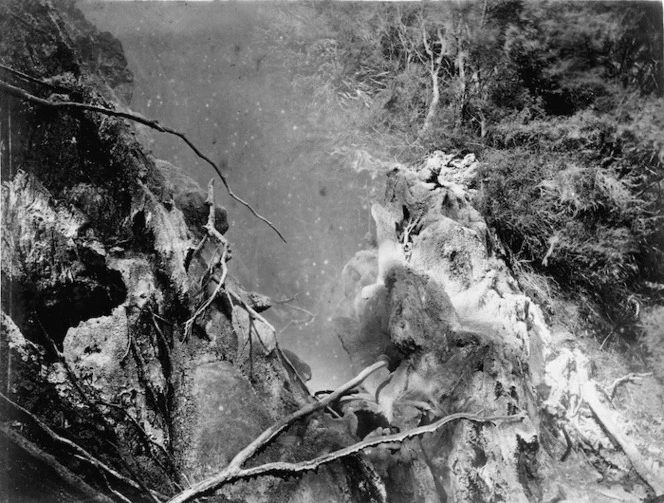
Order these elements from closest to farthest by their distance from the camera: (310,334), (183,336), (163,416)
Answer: (163,416) → (183,336) → (310,334)

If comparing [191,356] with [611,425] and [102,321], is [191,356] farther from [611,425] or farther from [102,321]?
[611,425]

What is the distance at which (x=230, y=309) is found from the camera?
284cm

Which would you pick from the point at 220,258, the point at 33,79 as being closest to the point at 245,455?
the point at 220,258

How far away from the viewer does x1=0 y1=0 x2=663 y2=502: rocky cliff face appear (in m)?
2.17

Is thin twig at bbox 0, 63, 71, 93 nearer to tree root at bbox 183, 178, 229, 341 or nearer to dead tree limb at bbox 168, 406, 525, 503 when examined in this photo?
tree root at bbox 183, 178, 229, 341

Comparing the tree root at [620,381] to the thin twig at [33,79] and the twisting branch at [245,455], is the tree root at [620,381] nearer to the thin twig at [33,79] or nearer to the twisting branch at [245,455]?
the twisting branch at [245,455]

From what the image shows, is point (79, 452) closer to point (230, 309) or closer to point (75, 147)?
point (230, 309)

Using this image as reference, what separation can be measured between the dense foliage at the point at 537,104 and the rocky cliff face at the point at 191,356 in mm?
521

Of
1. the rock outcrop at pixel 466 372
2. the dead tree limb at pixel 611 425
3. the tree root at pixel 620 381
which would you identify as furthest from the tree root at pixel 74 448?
the tree root at pixel 620 381

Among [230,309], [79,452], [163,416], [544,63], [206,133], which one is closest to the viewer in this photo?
[79,452]

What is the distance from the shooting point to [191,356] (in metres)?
2.59

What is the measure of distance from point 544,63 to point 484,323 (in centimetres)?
177

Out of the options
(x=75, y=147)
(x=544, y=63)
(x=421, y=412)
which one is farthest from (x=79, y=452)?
(x=544, y=63)

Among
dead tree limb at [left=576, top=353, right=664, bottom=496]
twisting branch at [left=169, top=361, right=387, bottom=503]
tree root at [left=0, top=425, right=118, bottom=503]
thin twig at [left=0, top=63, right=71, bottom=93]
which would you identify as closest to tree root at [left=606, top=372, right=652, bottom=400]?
dead tree limb at [left=576, top=353, right=664, bottom=496]
